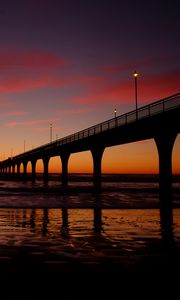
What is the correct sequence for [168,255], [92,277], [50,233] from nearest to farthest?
[92,277], [168,255], [50,233]

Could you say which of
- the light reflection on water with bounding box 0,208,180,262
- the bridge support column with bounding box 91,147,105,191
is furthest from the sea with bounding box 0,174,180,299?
the bridge support column with bounding box 91,147,105,191

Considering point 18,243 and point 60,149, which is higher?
point 60,149

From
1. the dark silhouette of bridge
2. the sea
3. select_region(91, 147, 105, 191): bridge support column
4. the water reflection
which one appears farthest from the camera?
select_region(91, 147, 105, 191): bridge support column

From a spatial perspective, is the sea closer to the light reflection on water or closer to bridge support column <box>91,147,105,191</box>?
the light reflection on water

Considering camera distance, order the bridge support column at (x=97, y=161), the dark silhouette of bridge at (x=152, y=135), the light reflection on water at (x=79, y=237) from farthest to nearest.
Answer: the bridge support column at (x=97, y=161), the dark silhouette of bridge at (x=152, y=135), the light reflection on water at (x=79, y=237)

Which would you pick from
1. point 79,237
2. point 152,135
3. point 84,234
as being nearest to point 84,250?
point 79,237

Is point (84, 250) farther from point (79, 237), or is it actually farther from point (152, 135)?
point (152, 135)

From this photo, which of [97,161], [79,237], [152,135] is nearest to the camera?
[79,237]

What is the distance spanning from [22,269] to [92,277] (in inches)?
62.1

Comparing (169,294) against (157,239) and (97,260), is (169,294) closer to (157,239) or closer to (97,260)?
(97,260)

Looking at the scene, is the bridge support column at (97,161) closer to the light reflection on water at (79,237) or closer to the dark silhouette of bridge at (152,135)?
the dark silhouette of bridge at (152,135)

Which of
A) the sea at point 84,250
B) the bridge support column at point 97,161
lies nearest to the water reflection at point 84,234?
the sea at point 84,250

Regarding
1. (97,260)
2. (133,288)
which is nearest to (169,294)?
(133,288)

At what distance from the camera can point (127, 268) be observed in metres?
9.22
